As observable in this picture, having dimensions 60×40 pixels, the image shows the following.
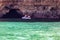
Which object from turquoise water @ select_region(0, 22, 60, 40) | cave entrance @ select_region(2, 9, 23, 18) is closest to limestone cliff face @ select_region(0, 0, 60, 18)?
cave entrance @ select_region(2, 9, 23, 18)

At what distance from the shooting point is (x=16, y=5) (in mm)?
17547

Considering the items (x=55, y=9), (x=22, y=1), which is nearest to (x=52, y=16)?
(x=55, y=9)

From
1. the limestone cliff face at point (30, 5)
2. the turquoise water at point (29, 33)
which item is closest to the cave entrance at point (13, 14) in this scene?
the limestone cliff face at point (30, 5)

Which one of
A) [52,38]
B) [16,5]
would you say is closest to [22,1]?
[16,5]

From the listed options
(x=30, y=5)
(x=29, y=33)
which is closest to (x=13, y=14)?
(x=30, y=5)

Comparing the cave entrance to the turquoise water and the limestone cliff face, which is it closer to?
the limestone cliff face

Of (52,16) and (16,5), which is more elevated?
(16,5)

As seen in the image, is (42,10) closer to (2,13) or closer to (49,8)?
(49,8)

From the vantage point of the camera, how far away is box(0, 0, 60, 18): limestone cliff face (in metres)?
17.5

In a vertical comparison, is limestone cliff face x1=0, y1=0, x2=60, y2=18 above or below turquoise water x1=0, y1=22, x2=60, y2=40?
above

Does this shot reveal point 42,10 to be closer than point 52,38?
No

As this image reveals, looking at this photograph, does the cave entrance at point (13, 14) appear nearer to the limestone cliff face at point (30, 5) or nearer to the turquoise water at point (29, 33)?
the limestone cliff face at point (30, 5)

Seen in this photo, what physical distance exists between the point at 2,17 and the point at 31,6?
274cm

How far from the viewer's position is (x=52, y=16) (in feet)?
59.3
